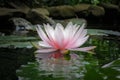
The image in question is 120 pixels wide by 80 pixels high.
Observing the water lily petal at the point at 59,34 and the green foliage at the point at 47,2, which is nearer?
the water lily petal at the point at 59,34

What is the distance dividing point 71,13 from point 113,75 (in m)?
8.58

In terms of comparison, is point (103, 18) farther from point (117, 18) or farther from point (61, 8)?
point (61, 8)

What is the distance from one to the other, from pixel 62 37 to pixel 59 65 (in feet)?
0.61

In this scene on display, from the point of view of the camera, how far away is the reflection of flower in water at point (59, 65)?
1.24 m

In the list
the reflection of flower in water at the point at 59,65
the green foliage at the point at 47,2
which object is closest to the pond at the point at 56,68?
the reflection of flower in water at the point at 59,65

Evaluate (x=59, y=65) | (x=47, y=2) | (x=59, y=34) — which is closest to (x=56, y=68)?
(x=59, y=65)

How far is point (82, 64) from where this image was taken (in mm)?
1452

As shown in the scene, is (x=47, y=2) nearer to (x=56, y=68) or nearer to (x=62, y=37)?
(x=62, y=37)

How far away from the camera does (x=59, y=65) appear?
4.62 ft

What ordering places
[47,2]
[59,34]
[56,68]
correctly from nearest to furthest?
[56,68], [59,34], [47,2]

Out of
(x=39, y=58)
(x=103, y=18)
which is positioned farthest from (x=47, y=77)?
(x=103, y=18)

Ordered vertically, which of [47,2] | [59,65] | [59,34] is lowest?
[47,2]

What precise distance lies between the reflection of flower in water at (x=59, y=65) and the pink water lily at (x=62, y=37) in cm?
4

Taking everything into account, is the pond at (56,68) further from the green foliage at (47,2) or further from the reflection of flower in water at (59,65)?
the green foliage at (47,2)
